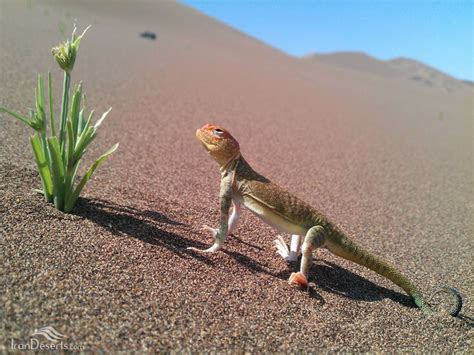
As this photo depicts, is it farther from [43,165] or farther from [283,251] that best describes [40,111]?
[283,251]

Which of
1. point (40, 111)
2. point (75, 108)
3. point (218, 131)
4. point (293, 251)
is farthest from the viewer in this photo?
point (293, 251)

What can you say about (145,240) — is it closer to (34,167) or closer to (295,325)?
(295,325)

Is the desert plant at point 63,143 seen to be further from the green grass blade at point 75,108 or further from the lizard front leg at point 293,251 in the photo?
the lizard front leg at point 293,251

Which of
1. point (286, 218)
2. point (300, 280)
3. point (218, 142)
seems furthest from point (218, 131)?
point (300, 280)

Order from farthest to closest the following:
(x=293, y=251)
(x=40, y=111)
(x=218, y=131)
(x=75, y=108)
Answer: (x=293, y=251) < (x=218, y=131) < (x=75, y=108) < (x=40, y=111)

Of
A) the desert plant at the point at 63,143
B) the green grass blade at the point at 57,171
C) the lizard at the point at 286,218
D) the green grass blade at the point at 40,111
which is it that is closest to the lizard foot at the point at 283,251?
the lizard at the point at 286,218

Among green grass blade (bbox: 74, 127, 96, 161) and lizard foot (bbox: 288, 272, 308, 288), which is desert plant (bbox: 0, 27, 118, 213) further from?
lizard foot (bbox: 288, 272, 308, 288)
